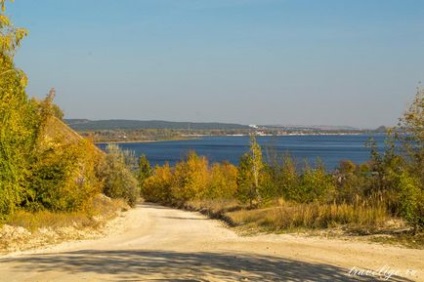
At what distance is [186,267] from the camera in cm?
1342

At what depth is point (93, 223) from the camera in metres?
30.2

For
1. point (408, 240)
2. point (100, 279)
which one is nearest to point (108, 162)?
point (408, 240)

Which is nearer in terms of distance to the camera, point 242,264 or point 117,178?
point 242,264

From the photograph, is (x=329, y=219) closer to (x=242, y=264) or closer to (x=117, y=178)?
(x=242, y=264)

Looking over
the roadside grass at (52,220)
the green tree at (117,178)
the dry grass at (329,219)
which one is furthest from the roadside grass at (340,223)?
the green tree at (117,178)

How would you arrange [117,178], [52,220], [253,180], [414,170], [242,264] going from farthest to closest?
[117,178], [253,180], [52,220], [414,170], [242,264]

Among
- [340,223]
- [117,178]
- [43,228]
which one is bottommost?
[117,178]

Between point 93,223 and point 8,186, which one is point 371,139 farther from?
point 8,186

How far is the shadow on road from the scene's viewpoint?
12414 mm

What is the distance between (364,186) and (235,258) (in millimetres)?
14497

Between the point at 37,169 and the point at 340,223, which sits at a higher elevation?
the point at 37,169

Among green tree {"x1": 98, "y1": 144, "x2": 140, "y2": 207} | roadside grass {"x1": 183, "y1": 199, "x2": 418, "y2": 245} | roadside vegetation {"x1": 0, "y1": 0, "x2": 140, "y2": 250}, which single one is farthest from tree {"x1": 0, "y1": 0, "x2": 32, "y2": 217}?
green tree {"x1": 98, "y1": 144, "x2": 140, "y2": 207}

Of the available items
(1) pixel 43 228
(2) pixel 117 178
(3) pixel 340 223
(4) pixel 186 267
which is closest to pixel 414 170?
(3) pixel 340 223

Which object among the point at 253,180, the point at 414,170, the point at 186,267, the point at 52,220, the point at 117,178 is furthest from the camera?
the point at 117,178
